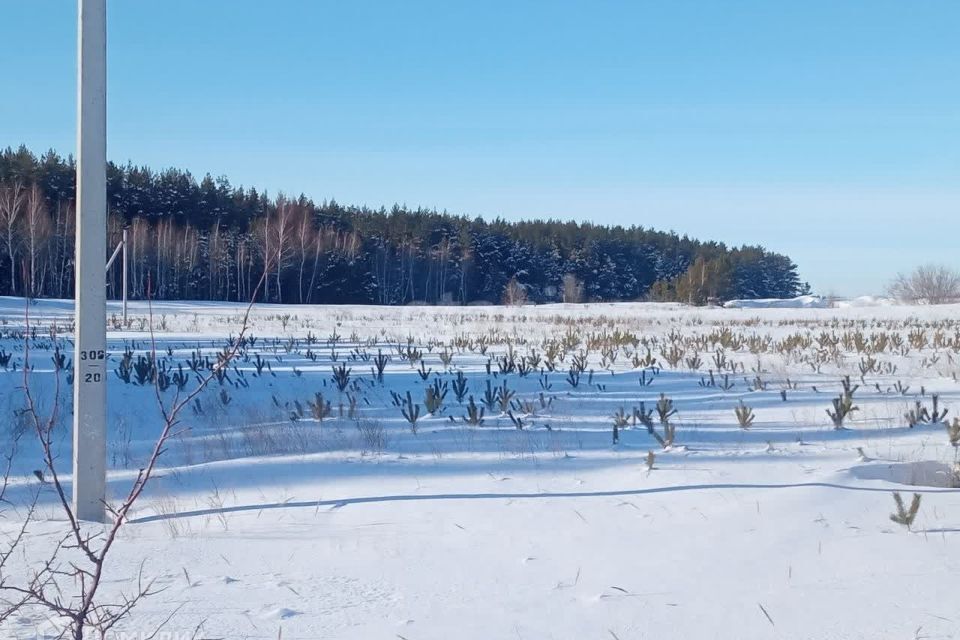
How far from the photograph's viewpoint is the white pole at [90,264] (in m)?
4.06

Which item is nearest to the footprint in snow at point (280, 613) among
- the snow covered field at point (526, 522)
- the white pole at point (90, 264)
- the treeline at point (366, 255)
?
the snow covered field at point (526, 522)

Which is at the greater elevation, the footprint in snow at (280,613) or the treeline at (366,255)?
the treeline at (366,255)

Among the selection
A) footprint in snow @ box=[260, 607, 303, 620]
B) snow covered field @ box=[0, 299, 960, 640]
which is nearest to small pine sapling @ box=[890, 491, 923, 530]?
snow covered field @ box=[0, 299, 960, 640]

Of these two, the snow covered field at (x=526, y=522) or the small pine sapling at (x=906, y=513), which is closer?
the snow covered field at (x=526, y=522)

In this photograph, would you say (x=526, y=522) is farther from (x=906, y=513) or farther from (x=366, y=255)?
(x=366, y=255)

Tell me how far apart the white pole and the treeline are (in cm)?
3318

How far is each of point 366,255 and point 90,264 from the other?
63234mm

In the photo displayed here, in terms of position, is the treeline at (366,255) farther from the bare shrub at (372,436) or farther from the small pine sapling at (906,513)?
the small pine sapling at (906,513)

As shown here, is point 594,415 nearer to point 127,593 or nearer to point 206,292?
point 127,593

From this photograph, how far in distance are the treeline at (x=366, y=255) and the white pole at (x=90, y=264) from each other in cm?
3318

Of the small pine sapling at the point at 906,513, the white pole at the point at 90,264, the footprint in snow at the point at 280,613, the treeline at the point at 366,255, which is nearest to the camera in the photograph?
the footprint in snow at the point at 280,613

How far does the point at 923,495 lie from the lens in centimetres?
415

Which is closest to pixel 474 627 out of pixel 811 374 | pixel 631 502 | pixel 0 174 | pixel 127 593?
pixel 127 593

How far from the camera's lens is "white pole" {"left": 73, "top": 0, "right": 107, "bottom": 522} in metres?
4.06
